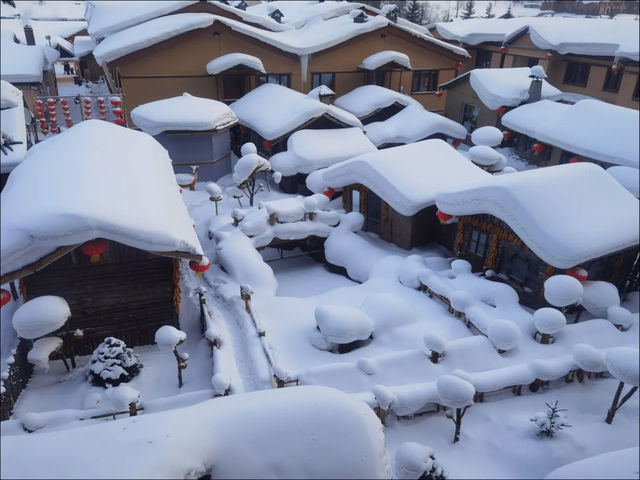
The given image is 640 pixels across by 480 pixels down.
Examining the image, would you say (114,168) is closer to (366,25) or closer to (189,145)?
(189,145)

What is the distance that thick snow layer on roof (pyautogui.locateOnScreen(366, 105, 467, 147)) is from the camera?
2527 cm

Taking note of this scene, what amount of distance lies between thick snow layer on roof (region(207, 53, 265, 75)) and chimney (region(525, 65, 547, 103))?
46.2 ft

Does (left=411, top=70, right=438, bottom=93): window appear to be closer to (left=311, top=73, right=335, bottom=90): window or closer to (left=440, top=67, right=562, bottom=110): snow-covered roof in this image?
(left=440, top=67, right=562, bottom=110): snow-covered roof

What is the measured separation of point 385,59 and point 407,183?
14.7m

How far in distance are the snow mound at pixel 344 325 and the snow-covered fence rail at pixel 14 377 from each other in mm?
6971

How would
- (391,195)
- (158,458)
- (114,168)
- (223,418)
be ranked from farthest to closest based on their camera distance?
(391,195) → (114,168) → (223,418) → (158,458)

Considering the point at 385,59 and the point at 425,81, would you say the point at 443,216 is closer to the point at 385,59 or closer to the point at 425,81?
the point at 385,59

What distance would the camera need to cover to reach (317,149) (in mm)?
21438

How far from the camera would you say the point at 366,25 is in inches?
1112

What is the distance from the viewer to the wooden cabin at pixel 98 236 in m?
9.17

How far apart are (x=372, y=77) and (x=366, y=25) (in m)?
3.02

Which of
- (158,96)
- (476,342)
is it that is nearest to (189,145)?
(158,96)

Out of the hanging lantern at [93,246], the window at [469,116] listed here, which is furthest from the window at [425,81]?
the hanging lantern at [93,246]

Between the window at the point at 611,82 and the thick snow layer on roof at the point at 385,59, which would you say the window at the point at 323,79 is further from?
the window at the point at 611,82
